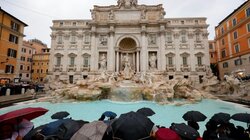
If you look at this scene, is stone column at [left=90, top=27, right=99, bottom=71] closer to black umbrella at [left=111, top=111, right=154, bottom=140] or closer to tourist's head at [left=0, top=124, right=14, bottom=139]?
tourist's head at [left=0, top=124, right=14, bottom=139]

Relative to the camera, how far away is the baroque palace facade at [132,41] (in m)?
21.5

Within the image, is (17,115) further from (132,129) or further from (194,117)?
(194,117)

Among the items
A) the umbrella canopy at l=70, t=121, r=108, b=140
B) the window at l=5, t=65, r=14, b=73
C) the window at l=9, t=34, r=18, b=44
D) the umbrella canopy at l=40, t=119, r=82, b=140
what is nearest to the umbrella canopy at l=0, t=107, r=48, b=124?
the umbrella canopy at l=40, t=119, r=82, b=140

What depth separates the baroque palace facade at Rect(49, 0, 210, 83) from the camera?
2155 cm

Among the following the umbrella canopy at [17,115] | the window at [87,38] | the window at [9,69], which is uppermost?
the window at [87,38]

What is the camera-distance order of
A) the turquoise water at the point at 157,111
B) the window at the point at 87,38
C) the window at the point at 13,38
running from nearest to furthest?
the turquoise water at the point at 157,111
the window at the point at 13,38
the window at the point at 87,38

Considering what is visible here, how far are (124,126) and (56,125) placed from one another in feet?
5.83

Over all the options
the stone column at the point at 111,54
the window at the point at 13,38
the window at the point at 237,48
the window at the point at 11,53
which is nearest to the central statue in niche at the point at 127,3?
the stone column at the point at 111,54

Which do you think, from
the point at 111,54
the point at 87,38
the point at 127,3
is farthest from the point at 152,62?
the point at 87,38

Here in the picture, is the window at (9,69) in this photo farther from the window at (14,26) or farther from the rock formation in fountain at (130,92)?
the rock formation in fountain at (130,92)

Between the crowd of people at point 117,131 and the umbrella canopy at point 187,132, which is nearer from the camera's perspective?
the crowd of people at point 117,131

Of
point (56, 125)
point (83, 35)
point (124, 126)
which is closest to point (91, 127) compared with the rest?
point (124, 126)

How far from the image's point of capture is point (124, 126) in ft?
7.07

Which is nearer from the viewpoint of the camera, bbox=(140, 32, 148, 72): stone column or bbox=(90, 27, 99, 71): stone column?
bbox=(140, 32, 148, 72): stone column
